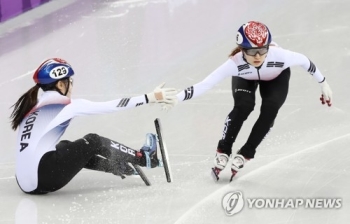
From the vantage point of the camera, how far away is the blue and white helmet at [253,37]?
6.23m

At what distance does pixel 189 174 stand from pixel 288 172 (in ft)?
2.34

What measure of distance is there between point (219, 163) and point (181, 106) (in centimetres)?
158

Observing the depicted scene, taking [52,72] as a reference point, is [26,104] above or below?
below

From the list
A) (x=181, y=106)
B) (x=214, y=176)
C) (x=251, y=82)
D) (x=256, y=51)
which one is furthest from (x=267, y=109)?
(x=181, y=106)

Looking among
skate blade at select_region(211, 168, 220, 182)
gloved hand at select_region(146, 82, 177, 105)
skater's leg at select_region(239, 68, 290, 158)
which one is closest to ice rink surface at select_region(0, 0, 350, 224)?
skate blade at select_region(211, 168, 220, 182)

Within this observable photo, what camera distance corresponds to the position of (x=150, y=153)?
21.4 ft

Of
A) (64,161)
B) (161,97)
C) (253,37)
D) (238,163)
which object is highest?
(253,37)

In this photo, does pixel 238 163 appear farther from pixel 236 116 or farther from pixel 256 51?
pixel 256 51

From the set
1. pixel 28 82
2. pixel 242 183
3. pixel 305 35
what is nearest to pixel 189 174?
pixel 242 183

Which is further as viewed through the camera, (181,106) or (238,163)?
(181,106)

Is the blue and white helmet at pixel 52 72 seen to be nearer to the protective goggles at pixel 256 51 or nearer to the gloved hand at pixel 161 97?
the gloved hand at pixel 161 97

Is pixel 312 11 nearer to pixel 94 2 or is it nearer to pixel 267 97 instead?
pixel 94 2

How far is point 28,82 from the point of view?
8.80 m

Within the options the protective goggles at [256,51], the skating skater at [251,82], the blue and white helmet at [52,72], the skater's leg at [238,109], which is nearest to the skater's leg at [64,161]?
the blue and white helmet at [52,72]
